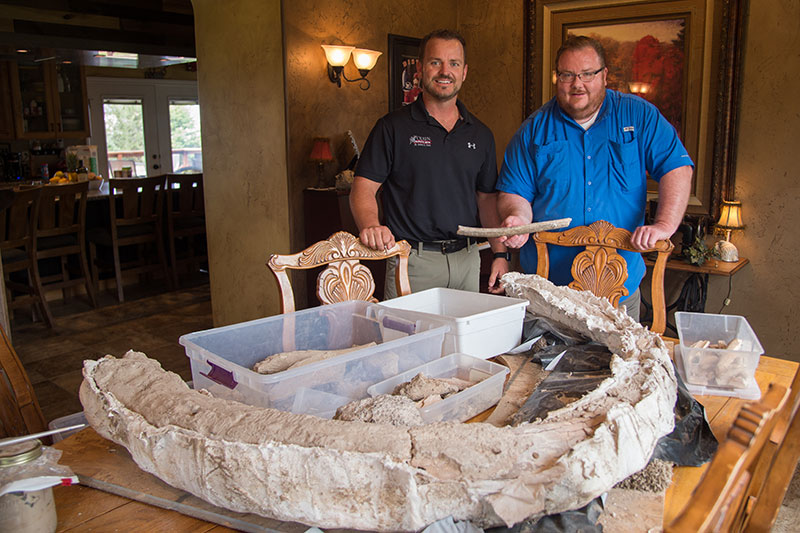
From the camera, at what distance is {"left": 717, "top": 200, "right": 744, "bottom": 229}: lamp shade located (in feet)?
12.4

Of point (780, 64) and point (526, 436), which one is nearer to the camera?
point (526, 436)

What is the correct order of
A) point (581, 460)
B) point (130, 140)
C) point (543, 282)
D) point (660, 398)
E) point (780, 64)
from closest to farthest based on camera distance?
1. point (581, 460)
2. point (660, 398)
3. point (543, 282)
4. point (780, 64)
5. point (130, 140)

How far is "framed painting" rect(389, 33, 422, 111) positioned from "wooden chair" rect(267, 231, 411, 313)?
242cm

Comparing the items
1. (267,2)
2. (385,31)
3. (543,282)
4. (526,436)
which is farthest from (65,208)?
(526,436)

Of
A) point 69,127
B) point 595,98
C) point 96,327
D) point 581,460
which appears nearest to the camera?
point 581,460

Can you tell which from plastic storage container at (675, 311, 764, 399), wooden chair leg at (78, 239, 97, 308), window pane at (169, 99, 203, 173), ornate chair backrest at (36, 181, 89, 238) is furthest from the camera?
window pane at (169, 99, 203, 173)

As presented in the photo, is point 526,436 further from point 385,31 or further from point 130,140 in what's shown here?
point 130,140

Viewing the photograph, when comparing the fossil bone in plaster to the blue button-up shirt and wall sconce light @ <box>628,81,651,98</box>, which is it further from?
wall sconce light @ <box>628,81,651,98</box>

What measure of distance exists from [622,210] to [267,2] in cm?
240

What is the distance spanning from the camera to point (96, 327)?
4.68m

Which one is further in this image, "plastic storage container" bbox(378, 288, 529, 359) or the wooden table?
"plastic storage container" bbox(378, 288, 529, 359)

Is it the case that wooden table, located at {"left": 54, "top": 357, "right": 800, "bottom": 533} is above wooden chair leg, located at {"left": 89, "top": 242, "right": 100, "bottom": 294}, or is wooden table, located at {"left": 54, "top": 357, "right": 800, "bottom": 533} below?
above

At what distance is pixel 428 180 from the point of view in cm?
252

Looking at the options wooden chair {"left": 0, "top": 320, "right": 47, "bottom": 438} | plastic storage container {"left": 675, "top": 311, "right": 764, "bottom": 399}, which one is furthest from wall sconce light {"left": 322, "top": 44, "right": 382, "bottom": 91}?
plastic storage container {"left": 675, "top": 311, "right": 764, "bottom": 399}
